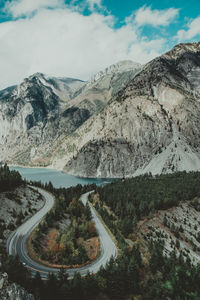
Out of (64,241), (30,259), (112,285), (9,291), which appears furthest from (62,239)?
(9,291)

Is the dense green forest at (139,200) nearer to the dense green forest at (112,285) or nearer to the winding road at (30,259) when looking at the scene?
the winding road at (30,259)

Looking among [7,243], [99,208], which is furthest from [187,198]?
[7,243]

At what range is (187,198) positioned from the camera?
4011 inches

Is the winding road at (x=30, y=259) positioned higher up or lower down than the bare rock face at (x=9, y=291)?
lower down

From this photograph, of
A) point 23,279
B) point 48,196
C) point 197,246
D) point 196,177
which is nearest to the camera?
point 23,279

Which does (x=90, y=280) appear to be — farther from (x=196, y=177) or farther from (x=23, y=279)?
(x=196, y=177)

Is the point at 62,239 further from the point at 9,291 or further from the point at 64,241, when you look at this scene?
the point at 9,291

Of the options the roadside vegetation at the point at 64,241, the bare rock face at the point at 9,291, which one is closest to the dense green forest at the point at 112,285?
the bare rock face at the point at 9,291

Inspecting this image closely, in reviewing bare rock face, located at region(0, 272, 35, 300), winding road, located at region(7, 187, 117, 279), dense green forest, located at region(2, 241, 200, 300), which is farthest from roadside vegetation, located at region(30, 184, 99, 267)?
bare rock face, located at region(0, 272, 35, 300)

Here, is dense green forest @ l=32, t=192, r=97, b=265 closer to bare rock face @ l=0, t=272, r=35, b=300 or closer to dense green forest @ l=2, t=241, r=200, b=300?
dense green forest @ l=2, t=241, r=200, b=300

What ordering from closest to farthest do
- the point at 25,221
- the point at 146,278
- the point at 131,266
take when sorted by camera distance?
the point at 131,266
the point at 146,278
the point at 25,221

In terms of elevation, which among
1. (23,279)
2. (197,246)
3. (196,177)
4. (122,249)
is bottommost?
(197,246)

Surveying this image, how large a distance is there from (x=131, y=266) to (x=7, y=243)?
23195 mm

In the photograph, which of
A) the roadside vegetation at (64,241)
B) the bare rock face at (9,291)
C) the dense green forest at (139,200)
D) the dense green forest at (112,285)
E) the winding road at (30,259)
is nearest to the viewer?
the bare rock face at (9,291)
